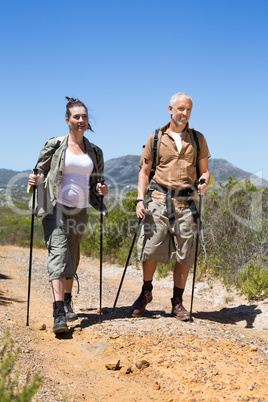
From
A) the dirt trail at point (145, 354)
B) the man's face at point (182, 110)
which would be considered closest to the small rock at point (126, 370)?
the dirt trail at point (145, 354)

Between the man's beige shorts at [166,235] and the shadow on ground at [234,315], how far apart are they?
1.24 m

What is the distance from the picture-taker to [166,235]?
4742 mm

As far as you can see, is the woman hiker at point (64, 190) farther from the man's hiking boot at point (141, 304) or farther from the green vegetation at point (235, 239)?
the green vegetation at point (235, 239)

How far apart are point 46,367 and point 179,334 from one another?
1.34 metres

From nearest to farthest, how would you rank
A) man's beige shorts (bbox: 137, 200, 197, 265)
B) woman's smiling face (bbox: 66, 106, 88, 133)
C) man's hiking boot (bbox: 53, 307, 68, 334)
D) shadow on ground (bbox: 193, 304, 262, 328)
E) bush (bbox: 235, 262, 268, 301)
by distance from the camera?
man's hiking boot (bbox: 53, 307, 68, 334) → woman's smiling face (bbox: 66, 106, 88, 133) → man's beige shorts (bbox: 137, 200, 197, 265) → shadow on ground (bbox: 193, 304, 262, 328) → bush (bbox: 235, 262, 268, 301)

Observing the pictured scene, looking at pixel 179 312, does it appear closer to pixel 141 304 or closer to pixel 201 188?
pixel 141 304

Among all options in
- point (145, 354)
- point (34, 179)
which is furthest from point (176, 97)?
point (145, 354)

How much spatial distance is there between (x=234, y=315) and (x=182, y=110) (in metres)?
3.02

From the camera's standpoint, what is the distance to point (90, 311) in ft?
18.3

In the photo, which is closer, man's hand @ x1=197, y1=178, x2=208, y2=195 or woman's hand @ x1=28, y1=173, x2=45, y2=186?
woman's hand @ x1=28, y1=173, x2=45, y2=186

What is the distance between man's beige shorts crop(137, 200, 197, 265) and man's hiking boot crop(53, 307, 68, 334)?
1071 mm

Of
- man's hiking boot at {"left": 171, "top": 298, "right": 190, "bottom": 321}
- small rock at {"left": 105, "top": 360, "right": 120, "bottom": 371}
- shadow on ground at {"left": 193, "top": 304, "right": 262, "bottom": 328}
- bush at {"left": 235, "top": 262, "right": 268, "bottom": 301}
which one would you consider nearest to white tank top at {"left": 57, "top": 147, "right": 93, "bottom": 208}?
man's hiking boot at {"left": 171, "top": 298, "right": 190, "bottom": 321}

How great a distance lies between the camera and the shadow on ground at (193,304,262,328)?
5.59 meters

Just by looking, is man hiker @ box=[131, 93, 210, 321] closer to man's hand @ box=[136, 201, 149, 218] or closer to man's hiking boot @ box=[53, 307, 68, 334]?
man's hand @ box=[136, 201, 149, 218]
